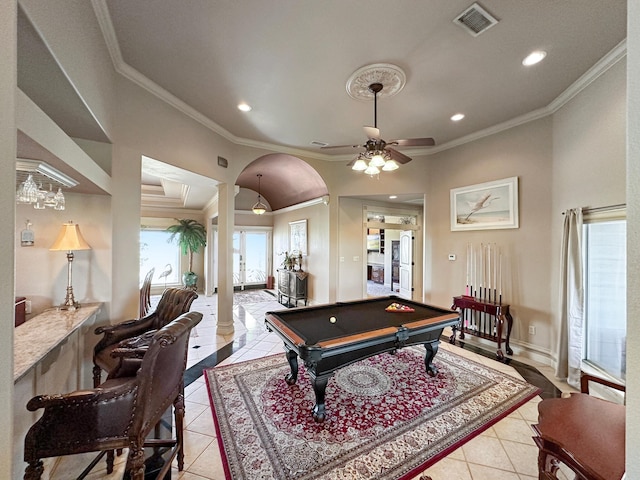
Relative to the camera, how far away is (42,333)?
1780mm

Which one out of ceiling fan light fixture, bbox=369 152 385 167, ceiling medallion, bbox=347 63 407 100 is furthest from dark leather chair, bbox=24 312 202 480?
ceiling medallion, bbox=347 63 407 100

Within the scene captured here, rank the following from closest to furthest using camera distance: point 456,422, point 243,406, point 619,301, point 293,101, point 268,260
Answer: point 456,422, point 243,406, point 619,301, point 293,101, point 268,260

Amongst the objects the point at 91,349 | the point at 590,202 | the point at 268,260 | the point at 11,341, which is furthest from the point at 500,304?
the point at 268,260

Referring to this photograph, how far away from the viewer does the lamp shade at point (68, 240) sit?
2.26 metres

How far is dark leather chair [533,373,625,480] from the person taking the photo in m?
1.15

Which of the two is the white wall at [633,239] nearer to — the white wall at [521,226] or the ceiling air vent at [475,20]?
the ceiling air vent at [475,20]

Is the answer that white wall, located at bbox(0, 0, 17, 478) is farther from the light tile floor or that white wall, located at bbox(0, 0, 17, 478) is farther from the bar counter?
the light tile floor

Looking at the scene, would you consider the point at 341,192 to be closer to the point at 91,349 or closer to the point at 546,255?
the point at 546,255

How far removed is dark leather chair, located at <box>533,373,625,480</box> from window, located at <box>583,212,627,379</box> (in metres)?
1.77

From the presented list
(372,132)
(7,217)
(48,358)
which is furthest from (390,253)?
(7,217)

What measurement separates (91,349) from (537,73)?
562 centimetres

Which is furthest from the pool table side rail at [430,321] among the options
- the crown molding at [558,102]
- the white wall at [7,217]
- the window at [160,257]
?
the window at [160,257]

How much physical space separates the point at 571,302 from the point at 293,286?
5.25 metres

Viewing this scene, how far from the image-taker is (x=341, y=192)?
18.5ft
